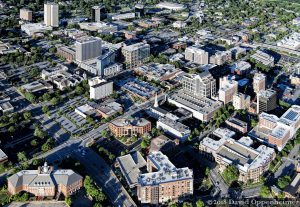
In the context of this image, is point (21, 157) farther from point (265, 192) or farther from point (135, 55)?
point (135, 55)

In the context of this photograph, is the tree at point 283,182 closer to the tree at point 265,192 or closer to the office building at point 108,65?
the tree at point 265,192

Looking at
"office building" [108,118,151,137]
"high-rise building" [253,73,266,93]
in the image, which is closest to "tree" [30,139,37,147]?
"office building" [108,118,151,137]

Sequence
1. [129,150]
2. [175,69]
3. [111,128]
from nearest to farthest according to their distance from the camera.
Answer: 1. [129,150]
2. [111,128]
3. [175,69]

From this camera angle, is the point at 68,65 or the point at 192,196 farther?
the point at 68,65

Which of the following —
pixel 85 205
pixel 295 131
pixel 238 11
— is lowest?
pixel 85 205

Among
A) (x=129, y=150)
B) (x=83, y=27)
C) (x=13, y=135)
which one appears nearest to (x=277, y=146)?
(x=129, y=150)

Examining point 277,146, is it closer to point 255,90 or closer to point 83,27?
point 255,90
